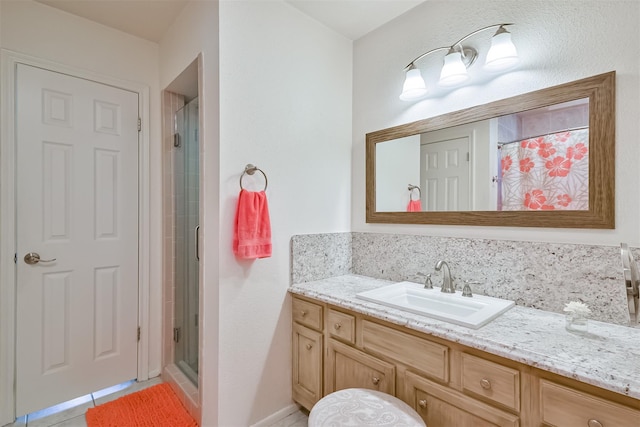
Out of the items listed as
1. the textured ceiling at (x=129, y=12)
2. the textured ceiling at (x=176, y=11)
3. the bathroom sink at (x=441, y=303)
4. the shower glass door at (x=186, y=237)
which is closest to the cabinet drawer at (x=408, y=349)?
the bathroom sink at (x=441, y=303)

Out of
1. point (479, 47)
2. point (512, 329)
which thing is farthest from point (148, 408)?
point (479, 47)

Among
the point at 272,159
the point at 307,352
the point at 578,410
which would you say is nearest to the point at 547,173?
the point at 578,410

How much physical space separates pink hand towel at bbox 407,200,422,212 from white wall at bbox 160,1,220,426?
3.77ft

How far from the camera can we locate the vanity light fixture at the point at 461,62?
146 cm

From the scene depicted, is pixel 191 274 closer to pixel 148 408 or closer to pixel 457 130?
pixel 148 408

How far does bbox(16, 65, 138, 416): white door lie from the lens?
185 cm

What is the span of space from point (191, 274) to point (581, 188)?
90.9 inches

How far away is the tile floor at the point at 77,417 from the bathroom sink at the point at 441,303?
924mm

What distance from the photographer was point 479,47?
5.30 ft

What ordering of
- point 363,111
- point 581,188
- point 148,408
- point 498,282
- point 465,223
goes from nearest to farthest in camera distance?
point 581,188, point 498,282, point 465,223, point 148,408, point 363,111

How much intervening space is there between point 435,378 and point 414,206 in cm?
99

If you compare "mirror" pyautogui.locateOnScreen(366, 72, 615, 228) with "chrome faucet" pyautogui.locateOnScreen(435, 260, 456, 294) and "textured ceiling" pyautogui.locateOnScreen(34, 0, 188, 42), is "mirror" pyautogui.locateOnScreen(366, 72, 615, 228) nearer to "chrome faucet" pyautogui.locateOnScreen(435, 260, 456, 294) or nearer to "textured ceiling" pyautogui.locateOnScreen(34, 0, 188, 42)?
"chrome faucet" pyautogui.locateOnScreen(435, 260, 456, 294)

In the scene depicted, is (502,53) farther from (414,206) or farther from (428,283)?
(428,283)

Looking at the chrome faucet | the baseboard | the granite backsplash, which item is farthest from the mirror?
the baseboard
